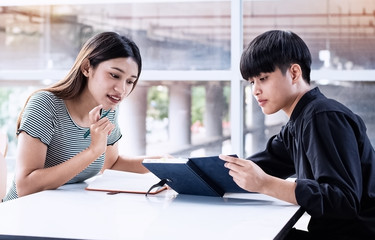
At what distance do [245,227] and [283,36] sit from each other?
0.69 m

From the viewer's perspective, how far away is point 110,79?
1986 millimetres

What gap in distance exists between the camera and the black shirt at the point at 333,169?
135 cm

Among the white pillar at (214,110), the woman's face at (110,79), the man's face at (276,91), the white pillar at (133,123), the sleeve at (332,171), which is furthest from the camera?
the white pillar at (133,123)

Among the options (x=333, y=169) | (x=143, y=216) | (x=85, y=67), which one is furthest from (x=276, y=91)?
(x=85, y=67)

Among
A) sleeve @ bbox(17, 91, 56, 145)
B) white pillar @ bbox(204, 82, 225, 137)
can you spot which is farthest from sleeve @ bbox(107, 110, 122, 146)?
white pillar @ bbox(204, 82, 225, 137)

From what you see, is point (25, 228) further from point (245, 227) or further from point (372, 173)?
point (372, 173)

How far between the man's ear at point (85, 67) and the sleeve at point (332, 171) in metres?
0.93

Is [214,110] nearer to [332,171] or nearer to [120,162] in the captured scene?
[120,162]

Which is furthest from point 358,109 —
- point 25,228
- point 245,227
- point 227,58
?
point 25,228

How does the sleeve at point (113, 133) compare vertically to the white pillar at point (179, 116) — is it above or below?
above

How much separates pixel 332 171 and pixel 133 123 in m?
2.36

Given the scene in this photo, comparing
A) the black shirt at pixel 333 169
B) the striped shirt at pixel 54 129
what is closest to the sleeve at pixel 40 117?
the striped shirt at pixel 54 129

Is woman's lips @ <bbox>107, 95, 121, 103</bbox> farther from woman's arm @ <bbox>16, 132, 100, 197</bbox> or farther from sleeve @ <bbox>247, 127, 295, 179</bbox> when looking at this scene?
sleeve @ <bbox>247, 127, 295, 179</bbox>

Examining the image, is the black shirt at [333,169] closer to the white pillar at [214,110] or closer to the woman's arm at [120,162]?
the woman's arm at [120,162]
